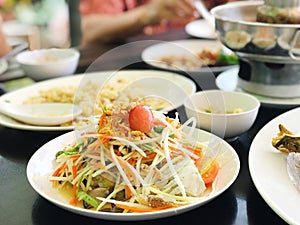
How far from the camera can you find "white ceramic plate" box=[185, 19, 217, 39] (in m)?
1.98

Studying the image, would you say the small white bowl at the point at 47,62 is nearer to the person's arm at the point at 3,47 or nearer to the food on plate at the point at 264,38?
the person's arm at the point at 3,47

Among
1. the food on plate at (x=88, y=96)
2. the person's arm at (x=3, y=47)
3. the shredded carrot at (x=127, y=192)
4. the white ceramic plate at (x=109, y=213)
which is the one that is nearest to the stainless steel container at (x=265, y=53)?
the food on plate at (x=88, y=96)

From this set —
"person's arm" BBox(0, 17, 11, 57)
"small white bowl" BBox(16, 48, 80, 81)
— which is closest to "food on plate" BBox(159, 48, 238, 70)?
"small white bowl" BBox(16, 48, 80, 81)

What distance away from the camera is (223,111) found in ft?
3.59

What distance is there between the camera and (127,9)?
8.61 feet

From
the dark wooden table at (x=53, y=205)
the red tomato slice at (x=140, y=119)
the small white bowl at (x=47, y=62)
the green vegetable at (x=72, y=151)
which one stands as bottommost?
the dark wooden table at (x=53, y=205)

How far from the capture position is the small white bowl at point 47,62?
1517 mm

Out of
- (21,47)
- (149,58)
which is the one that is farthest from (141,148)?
A: (21,47)

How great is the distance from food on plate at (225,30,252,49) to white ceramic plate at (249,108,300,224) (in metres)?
0.26

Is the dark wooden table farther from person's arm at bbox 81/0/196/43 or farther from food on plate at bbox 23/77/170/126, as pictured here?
person's arm at bbox 81/0/196/43

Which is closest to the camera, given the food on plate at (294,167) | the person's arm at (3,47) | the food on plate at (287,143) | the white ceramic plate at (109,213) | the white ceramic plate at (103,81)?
the white ceramic plate at (109,213)

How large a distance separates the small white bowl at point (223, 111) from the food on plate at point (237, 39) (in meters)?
0.16

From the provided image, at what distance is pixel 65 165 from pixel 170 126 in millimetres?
211

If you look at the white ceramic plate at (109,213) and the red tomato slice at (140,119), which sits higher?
the red tomato slice at (140,119)
